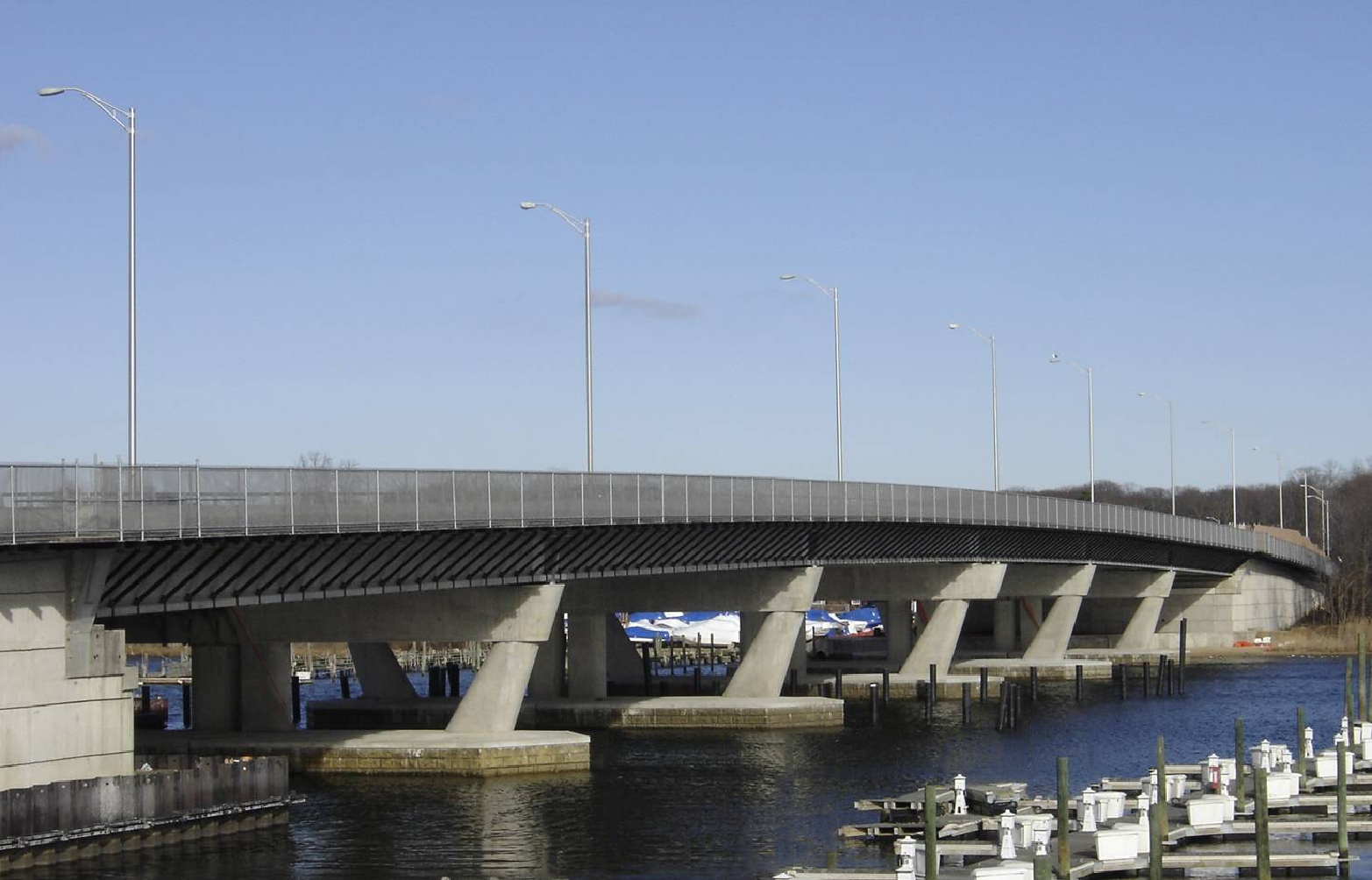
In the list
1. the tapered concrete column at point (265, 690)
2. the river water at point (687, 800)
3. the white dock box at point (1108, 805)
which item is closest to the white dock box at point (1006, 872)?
the river water at point (687, 800)

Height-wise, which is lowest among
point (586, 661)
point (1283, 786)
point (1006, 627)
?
point (1283, 786)

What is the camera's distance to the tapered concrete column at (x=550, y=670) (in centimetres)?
9156

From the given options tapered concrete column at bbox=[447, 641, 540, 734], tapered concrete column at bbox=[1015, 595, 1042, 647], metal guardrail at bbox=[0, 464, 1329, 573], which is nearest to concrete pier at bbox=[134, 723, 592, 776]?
tapered concrete column at bbox=[447, 641, 540, 734]

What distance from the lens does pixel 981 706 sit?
102000mm

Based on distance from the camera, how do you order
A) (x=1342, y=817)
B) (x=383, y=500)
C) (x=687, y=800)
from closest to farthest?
(x=1342, y=817) → (x=383, y=500) → (x=687, y=800)

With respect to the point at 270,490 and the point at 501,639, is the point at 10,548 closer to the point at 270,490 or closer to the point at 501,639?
the point at 270,490

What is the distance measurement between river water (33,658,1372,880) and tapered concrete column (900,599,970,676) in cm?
1062

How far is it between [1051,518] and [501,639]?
5199 cm

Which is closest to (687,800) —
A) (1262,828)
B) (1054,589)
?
(1262,828)

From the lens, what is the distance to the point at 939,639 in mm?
108438

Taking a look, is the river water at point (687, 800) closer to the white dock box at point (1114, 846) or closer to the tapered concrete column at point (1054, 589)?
the white dock box at point (1114, 846)

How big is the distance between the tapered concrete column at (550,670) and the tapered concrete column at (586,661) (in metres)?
0.53

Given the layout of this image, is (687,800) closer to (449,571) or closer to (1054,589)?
(449,571)

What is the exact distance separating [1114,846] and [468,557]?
2559 cm
